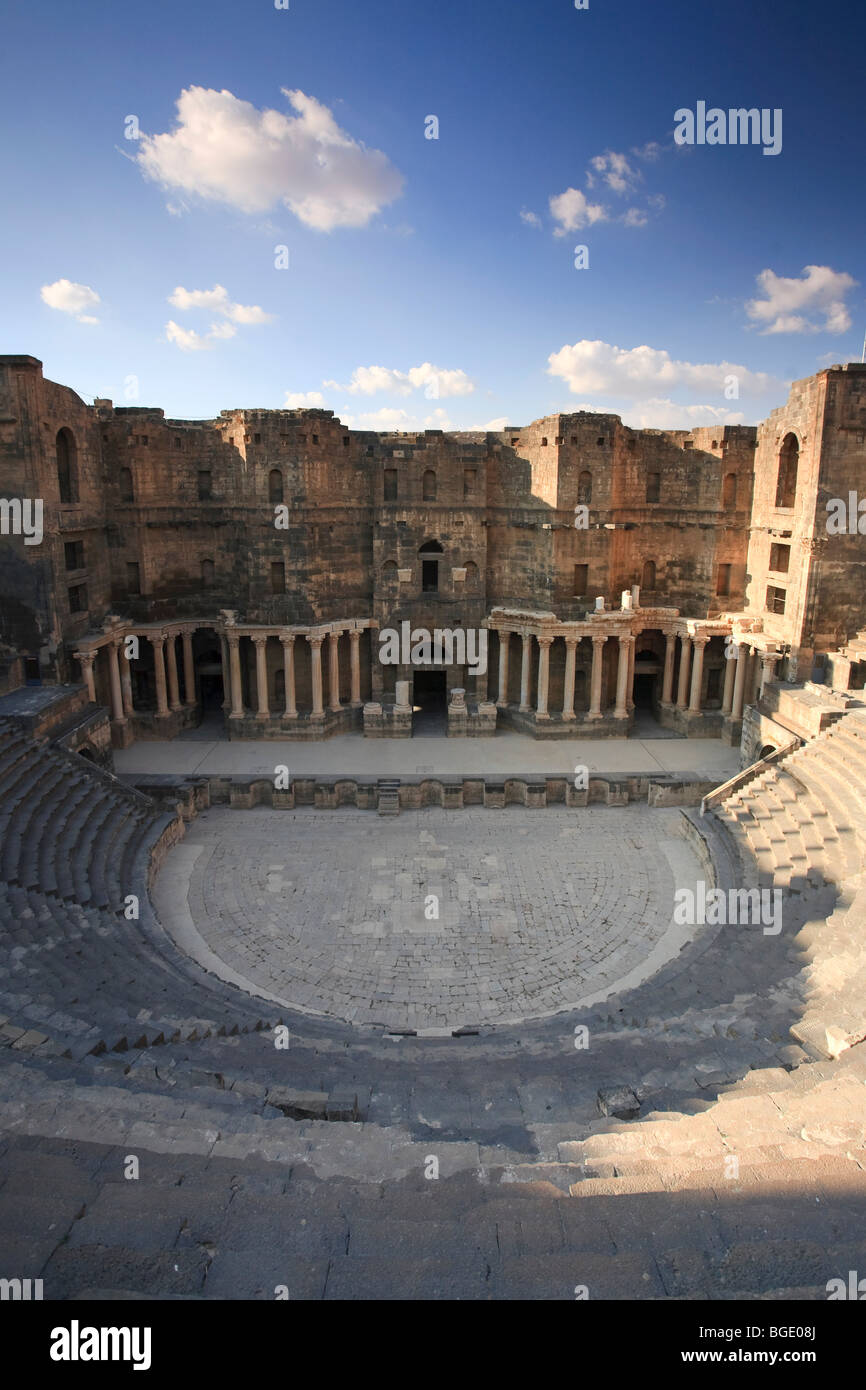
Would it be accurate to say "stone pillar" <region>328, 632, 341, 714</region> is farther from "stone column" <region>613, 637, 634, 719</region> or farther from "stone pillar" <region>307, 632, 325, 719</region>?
"stone column" <region>613, 637, 634, 719</region>

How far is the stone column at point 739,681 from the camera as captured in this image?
26.3 m

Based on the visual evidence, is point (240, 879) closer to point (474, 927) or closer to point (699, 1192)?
point (474, 927)

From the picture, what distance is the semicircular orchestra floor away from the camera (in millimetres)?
15195

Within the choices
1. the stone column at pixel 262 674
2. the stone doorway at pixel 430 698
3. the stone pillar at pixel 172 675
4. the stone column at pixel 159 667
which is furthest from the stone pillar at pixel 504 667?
the stone column at pixel 159 667

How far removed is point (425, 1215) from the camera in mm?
7086

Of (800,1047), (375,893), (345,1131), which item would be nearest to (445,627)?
(375,893)

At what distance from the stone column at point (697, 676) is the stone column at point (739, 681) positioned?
46.9 inches

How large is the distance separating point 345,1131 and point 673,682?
23.0 metres

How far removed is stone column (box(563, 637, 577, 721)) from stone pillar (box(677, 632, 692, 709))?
363cm

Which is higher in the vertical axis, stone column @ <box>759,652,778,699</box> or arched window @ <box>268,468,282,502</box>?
arched window @ <box>268,468,282,502</box>

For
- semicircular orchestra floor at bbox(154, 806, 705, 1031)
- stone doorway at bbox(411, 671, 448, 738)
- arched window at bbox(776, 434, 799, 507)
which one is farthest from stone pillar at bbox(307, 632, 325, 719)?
arched window at bbox(776, 434, 799, 507)

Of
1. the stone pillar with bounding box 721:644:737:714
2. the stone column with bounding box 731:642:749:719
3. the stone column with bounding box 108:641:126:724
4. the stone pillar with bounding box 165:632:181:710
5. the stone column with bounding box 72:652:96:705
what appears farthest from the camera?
the stone pillar with bounding box 165:632:181:710

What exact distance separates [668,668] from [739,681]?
285cm

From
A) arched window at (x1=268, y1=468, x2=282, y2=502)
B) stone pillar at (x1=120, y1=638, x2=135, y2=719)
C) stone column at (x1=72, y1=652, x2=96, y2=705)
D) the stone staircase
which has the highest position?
arched window at (x1=268, y1=468, x2=282, y2=502)
